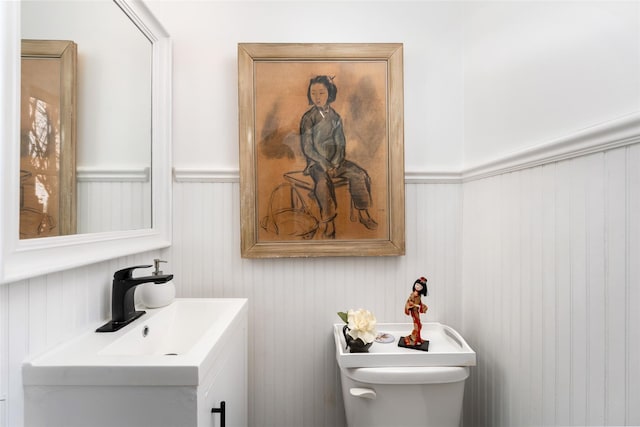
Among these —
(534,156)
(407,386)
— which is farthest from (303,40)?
(407,386)

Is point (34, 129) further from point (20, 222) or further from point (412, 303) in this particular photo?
point (412, 303)

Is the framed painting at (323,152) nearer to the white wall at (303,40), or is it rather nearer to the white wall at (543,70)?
the white wall at (303,40)

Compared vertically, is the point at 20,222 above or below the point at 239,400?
above

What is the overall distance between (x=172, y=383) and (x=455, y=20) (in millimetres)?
1700

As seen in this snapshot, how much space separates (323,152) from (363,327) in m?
0.72

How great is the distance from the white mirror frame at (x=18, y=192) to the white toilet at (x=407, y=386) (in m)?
0.85

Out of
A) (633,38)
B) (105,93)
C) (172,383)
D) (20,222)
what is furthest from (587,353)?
(105,93)

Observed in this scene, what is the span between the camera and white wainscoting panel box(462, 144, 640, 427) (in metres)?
0.70

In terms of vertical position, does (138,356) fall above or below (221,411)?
above

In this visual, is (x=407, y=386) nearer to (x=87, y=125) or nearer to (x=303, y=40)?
(x=87, y=125)

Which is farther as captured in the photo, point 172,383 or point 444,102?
point 444,102

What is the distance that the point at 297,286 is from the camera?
142 cm

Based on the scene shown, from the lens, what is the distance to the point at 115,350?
2.77 feet

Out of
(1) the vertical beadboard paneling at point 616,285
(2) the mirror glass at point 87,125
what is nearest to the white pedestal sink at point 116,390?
(2) the mirror glass at point 87,125
